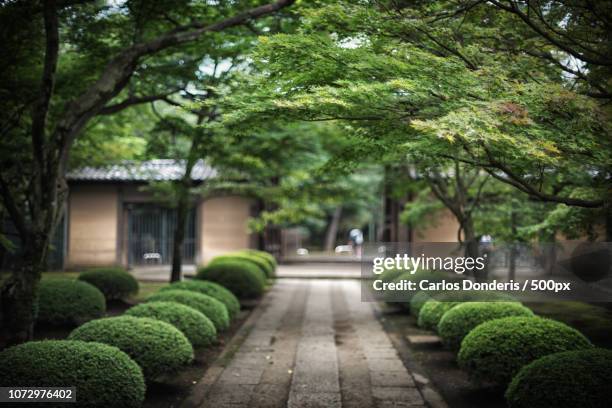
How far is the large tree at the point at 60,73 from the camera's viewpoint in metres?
6.72

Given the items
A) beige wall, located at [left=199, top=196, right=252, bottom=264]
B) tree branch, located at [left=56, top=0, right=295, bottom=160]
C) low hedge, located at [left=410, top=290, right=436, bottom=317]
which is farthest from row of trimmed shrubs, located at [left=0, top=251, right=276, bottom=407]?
beige wall, located at [left=199, top=196, right=252, bottom=264]

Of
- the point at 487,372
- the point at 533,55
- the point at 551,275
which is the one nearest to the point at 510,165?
the point at 533,55

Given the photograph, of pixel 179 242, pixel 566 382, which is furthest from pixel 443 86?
pixel 179 242

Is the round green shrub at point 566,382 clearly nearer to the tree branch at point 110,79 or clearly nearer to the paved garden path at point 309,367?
the paved garden path at point 309,367

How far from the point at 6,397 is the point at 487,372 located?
4708 millimetres

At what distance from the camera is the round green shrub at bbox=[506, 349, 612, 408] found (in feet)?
14.6

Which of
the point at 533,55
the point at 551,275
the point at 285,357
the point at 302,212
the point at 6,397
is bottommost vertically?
the point at 285,357

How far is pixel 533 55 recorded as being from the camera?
529 cm

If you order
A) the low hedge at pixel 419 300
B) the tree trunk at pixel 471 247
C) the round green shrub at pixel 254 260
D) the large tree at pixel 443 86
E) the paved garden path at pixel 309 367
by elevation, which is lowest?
the paved garden path at pixel 309 367

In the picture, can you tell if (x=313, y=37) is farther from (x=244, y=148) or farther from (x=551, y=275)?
(x=244, y=148)

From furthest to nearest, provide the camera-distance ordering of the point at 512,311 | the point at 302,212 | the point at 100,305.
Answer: the point at 302,212 → the point at 100,305 → the point at 512,311

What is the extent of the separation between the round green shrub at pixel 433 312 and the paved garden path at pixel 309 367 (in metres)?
0.73

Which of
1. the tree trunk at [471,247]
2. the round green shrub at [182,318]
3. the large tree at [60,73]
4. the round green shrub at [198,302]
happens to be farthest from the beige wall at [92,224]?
the tree trunk at [471,247]

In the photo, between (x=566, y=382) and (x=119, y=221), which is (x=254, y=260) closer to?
(x=119, y=221)
